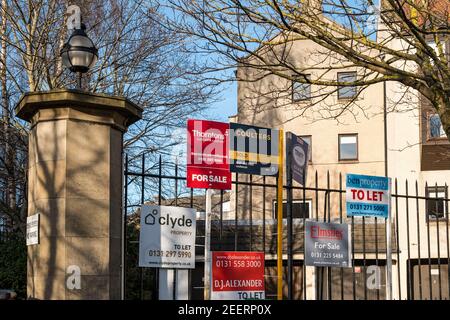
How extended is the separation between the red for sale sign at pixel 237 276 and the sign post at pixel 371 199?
1530 millimetres

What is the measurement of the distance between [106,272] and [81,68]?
7.19 feet

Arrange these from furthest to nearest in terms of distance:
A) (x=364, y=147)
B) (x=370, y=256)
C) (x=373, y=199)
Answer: (x=364, y=147), (x=370, y=256), (x=373, y=199)

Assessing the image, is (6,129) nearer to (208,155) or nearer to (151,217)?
(208,155)

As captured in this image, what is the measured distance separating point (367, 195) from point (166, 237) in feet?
9.93

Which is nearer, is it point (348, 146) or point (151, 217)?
point (151, 217)

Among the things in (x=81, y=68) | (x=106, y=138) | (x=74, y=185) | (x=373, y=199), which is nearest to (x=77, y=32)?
(x=81, y=68)

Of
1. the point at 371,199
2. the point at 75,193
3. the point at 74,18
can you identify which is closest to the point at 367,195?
the point at 371,199

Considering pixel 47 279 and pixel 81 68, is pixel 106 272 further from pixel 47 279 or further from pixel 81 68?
pixel 81 68

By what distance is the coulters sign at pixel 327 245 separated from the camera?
364 inches

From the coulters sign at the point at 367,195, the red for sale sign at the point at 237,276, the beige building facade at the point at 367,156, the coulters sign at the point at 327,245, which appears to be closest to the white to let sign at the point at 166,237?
the red for sale sign at the point at 237,276

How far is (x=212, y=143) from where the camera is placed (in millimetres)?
8570

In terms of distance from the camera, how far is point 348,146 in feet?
103

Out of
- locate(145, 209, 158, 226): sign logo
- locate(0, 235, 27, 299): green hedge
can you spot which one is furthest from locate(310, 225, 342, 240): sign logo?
locate(0, 235, 27, 299): green hedge

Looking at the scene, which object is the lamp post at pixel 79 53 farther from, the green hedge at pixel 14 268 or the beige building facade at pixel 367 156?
the beige building facade at pixel 367 156
